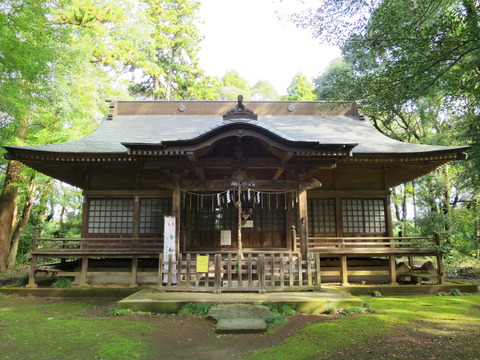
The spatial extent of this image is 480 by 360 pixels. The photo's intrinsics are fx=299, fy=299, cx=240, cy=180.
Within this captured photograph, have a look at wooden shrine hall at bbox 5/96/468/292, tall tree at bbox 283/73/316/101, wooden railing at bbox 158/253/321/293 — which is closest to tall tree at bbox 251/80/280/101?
tall tree at bbox 283/73/316/101

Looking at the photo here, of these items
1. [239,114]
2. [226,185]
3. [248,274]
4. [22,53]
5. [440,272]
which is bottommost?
[440,272]

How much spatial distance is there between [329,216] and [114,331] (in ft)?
26.5

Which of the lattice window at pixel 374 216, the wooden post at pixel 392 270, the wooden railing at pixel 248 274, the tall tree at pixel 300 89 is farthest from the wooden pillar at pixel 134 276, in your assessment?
the tall tree at pixel 300 89

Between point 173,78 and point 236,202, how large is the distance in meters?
22.4

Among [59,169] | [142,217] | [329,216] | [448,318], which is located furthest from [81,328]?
[329,216]

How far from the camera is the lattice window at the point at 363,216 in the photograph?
11.1m

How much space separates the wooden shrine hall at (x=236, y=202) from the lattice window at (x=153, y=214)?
4 centimetres

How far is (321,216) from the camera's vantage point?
1112 cm

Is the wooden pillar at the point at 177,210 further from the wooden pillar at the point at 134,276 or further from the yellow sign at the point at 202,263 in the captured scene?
the wooden pillar at the point at 134,276

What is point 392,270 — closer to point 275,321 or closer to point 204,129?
point 275,321

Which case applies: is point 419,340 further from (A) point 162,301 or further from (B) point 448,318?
(A) point 162,301

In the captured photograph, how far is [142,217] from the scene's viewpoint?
35.7 ft

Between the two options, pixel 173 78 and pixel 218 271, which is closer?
pixel 218 271

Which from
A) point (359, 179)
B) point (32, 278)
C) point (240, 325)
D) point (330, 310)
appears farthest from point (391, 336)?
point (32, 278)
